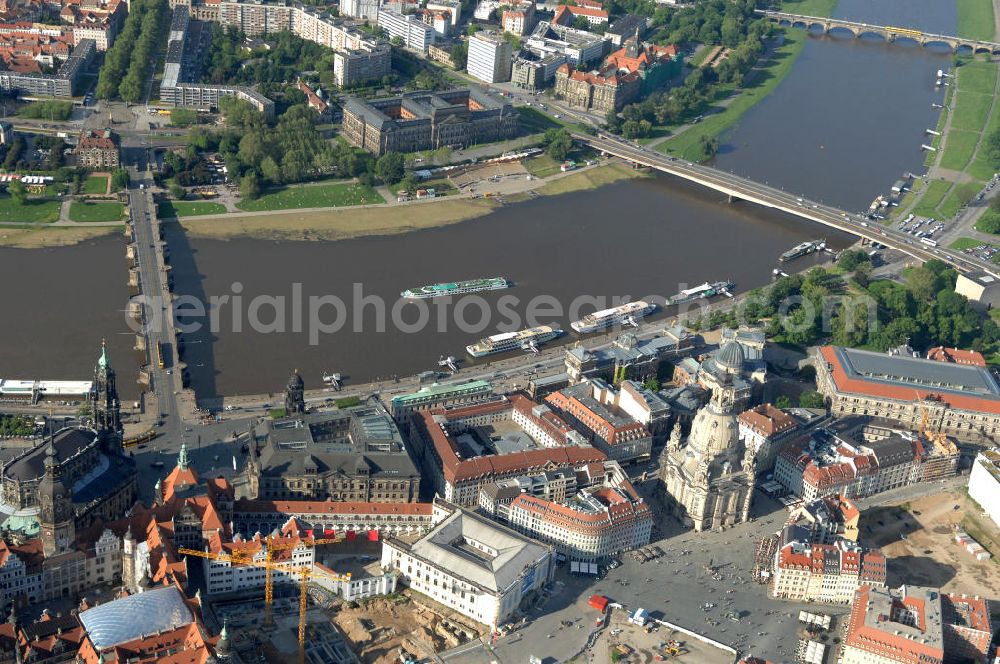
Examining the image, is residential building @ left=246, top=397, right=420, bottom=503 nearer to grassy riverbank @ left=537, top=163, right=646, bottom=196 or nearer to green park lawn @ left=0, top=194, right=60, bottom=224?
green park lawn @ left=0, top=194, right=60, bottom=224

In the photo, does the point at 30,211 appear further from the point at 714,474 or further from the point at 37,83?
the point at 714,474

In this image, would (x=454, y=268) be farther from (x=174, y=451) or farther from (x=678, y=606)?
(x=678, y=606)

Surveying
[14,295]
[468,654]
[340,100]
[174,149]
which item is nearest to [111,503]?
[468,654]

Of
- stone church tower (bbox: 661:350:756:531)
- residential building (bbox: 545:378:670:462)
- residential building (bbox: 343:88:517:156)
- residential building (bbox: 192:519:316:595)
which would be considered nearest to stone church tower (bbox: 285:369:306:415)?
residential building (bbox: 192:519:316:595)

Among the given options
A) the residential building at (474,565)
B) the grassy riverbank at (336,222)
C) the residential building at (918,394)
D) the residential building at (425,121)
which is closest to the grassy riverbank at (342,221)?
the grassy riverbank at (336,222)

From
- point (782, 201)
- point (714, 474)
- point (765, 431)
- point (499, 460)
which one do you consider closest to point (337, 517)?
point (499, 460)
